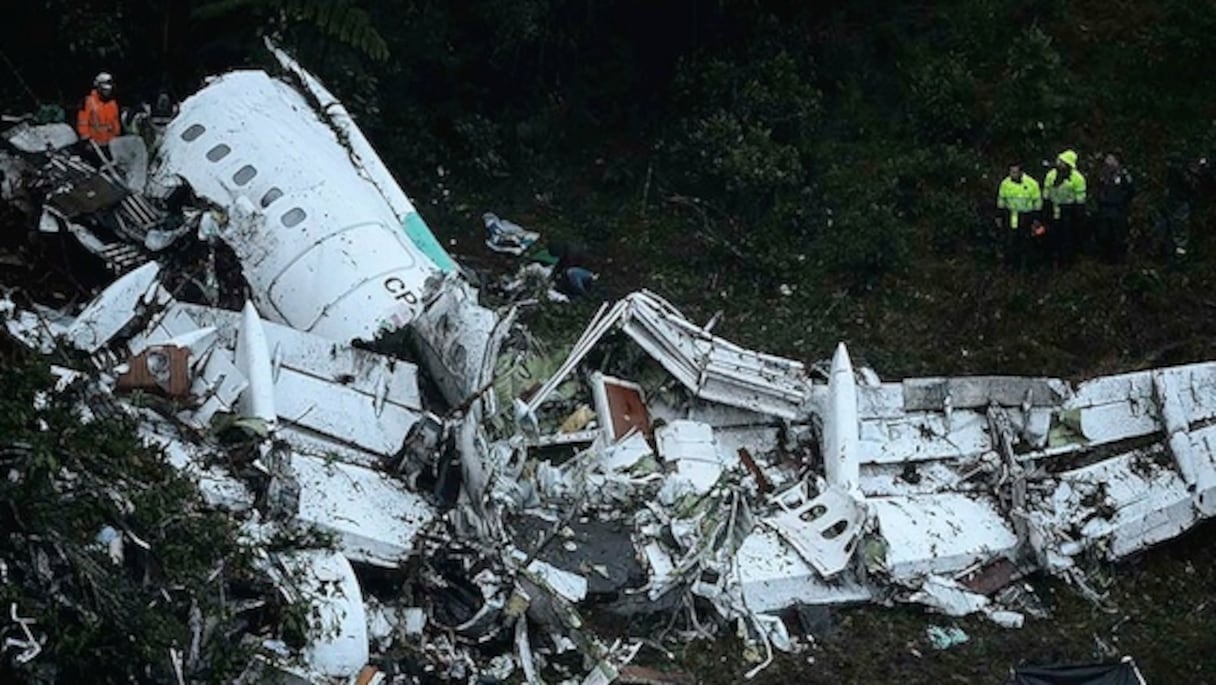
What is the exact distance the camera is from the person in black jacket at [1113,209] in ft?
70.3

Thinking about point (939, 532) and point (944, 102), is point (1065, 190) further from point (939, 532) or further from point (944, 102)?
point (939, 532)

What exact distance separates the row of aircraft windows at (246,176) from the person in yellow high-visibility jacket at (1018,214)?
23.9ft

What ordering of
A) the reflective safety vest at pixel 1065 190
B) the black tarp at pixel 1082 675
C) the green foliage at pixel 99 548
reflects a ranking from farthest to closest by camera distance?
the reflective safety vest at pixel 1065 190 < the black tarp at pixel 1082 675 < the green foliage at pixel 99 548

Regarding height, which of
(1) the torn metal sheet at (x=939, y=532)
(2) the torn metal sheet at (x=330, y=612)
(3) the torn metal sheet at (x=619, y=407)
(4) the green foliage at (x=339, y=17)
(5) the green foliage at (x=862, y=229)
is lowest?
(1) the torn metal sheet at (x=939, y=532)

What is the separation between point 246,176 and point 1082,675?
890 cm

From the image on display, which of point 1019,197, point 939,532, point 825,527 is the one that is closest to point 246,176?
point 825,527

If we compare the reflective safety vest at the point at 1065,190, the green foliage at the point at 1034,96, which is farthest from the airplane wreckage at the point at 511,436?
the green foliage at the point at 1034,96

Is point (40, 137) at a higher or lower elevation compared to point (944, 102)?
higher

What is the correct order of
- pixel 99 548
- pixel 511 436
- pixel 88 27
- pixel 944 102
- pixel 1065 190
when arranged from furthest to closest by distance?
pixel 944 102 → pixel 88 27 → pixel 1065 190 → pixel 511 436 → pixel 99 548

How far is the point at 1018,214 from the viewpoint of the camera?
70.5 feet

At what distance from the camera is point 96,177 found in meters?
19.4

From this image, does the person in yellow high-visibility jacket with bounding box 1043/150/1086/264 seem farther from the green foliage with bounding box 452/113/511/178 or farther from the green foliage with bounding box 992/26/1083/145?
the green foliage with bounding box 452/113/511/178

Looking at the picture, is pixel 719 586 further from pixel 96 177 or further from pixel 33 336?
pixel 96 177

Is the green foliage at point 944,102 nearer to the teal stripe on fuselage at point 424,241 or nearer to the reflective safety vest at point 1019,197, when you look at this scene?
the reflective safety vest at point 1019,197
